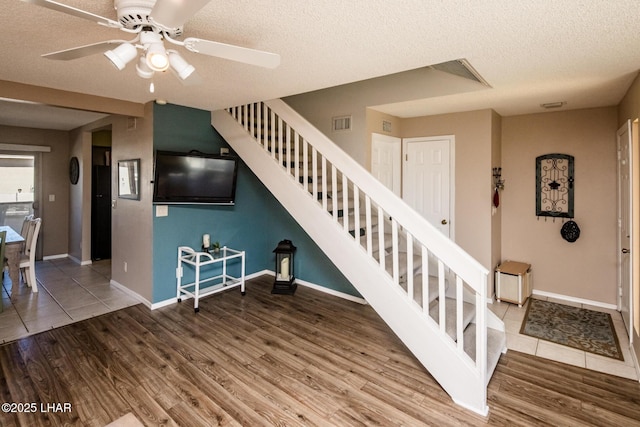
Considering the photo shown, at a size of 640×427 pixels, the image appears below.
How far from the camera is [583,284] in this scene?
13.6ft

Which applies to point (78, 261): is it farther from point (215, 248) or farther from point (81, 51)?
point (81, 51)

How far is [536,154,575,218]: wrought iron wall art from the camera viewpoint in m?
4.19

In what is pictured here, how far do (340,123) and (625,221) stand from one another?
3228 millimetres

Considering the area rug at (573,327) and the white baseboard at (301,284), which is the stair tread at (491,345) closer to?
the area rug at (573,327)

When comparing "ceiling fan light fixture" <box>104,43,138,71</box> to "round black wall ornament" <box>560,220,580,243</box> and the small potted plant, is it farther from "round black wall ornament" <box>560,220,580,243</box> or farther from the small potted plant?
"round black wall ornament" <box>560,220,580,243</box>

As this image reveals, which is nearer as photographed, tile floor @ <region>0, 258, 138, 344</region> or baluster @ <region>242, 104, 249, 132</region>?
tile floor @ <region>0, 258, 138, 344</region>

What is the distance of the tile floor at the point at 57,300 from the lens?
3.48 metres

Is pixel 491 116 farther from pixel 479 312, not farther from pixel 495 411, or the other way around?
pixel 495 411

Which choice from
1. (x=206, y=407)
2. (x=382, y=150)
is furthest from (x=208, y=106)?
(x=206, y=407)

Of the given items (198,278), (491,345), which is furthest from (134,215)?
(491,345)

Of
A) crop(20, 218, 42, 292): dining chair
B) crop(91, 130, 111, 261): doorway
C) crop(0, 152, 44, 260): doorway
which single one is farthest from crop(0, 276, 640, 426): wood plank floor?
crop(0, 152, 44, 260): doorway

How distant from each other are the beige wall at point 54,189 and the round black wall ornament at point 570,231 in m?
8.44

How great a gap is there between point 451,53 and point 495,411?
249 centimetres

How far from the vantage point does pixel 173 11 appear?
53.2 inches
